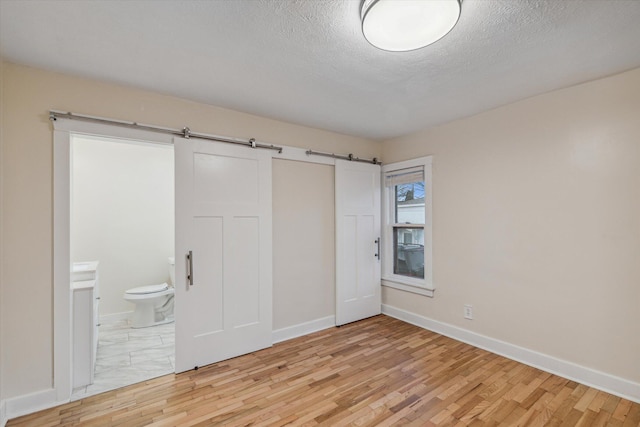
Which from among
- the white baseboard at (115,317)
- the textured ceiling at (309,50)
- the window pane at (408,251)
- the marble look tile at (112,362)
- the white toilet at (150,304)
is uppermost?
the textured ceiling at (309,50)

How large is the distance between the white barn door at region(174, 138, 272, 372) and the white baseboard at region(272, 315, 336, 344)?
0.59ft

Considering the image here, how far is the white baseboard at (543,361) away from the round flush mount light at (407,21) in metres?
2.80

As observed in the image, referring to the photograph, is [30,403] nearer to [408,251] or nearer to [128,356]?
[128,356]

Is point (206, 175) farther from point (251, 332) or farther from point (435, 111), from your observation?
point (435, 111)

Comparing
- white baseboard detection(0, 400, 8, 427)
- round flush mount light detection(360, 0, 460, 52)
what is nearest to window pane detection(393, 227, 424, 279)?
round flush mount light detection(360, 0, 460, 52)

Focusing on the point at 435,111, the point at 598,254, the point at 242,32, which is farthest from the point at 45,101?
the point at 598,254

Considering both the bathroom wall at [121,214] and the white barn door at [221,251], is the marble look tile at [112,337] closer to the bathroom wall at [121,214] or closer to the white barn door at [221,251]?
the bathroom wall at [121,214]

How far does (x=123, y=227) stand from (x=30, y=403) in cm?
237

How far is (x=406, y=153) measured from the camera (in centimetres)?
391

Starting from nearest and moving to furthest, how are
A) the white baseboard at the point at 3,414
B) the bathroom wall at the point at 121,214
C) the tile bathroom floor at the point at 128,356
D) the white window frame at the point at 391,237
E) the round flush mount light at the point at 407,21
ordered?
1. the round flush mount light at the point at 407,21
2. the white baseboard at the point at 3,414
3. the tile bathroom floor at the point at 128,356
4. the white window frame at the point at 391,237
5. the bathroom wall at the point at 121,214

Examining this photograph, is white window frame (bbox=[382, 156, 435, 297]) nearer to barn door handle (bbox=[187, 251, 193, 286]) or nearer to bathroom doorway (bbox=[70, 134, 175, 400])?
barn door handle (bbox=[187, 251, 193, 286])

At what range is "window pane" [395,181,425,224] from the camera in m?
3.82

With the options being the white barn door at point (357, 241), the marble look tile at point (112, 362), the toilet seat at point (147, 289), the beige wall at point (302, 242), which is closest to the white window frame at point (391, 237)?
the white barn door at point (357, 241)

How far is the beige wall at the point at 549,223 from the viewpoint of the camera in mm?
2268
